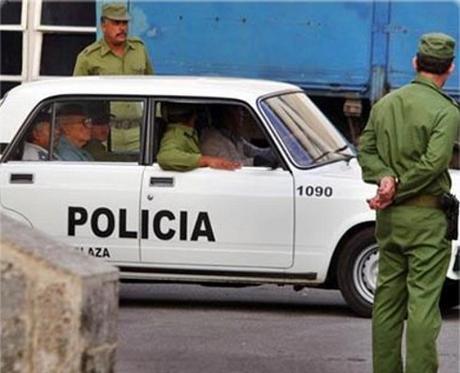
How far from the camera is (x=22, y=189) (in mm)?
10625

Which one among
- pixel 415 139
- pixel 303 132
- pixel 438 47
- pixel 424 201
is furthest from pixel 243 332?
pixel 438 47

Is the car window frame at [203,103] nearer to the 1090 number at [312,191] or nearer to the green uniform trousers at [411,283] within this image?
the 1090 number at [312,191]

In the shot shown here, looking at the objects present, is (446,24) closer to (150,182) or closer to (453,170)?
(453,170)

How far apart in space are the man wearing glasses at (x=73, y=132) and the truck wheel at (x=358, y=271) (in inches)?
71.7

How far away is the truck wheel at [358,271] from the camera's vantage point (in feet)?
34.4

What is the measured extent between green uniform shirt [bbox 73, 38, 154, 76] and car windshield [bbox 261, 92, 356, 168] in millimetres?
1440

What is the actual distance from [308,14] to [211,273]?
4858 millimetres

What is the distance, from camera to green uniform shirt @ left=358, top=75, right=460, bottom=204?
7.54 metres

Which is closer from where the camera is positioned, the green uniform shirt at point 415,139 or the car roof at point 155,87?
the green uniform shirt at point 415,139

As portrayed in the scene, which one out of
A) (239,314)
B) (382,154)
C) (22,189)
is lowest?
(239,314)

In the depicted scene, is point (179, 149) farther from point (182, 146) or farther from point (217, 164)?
point (217, 164)

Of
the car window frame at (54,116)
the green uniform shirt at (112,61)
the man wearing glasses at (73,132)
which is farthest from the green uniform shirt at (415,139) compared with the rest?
the green uniform shirt at (112,61)

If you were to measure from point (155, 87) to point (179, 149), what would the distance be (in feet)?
1.55

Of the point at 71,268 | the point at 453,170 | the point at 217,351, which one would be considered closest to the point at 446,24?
the point at 453,170
